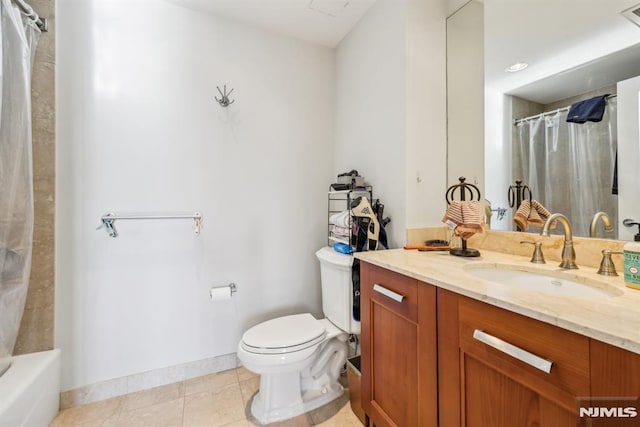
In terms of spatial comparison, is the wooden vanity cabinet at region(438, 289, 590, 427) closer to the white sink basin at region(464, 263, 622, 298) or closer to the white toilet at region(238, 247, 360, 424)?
the white sink basin at region(464, 263, 622, 298)

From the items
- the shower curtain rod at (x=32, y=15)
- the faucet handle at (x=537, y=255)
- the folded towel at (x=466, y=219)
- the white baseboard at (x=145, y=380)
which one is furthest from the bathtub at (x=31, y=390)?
the faucet handle at (x=537, y=255)

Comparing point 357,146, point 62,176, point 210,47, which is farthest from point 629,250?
point 62,176

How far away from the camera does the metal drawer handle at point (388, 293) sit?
0.96 m

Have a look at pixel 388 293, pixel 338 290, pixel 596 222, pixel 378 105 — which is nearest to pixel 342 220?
pixel 338 290

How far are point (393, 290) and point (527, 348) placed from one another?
18.1 inches

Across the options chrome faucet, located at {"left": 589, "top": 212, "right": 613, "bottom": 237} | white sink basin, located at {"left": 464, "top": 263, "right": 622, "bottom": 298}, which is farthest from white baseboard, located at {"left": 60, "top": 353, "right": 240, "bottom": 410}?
chrome faucet, located at {"left": 589, "top": 212, "right": 613, "bottom": 237}

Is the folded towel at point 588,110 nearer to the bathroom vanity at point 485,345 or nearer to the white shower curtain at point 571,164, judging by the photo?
the white shower curtain at point 571,164

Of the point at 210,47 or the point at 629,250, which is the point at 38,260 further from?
the point at 629,250

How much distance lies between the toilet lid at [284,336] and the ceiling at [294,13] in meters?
1.96

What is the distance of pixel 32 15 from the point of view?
1.24 m

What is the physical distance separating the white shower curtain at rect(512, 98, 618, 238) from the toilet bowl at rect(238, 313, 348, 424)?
124 cm

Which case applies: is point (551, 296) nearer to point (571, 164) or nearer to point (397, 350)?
point (397, 350)

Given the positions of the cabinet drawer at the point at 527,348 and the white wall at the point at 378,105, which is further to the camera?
the white wall at the point at 378,105

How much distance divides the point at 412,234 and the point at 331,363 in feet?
2.95
